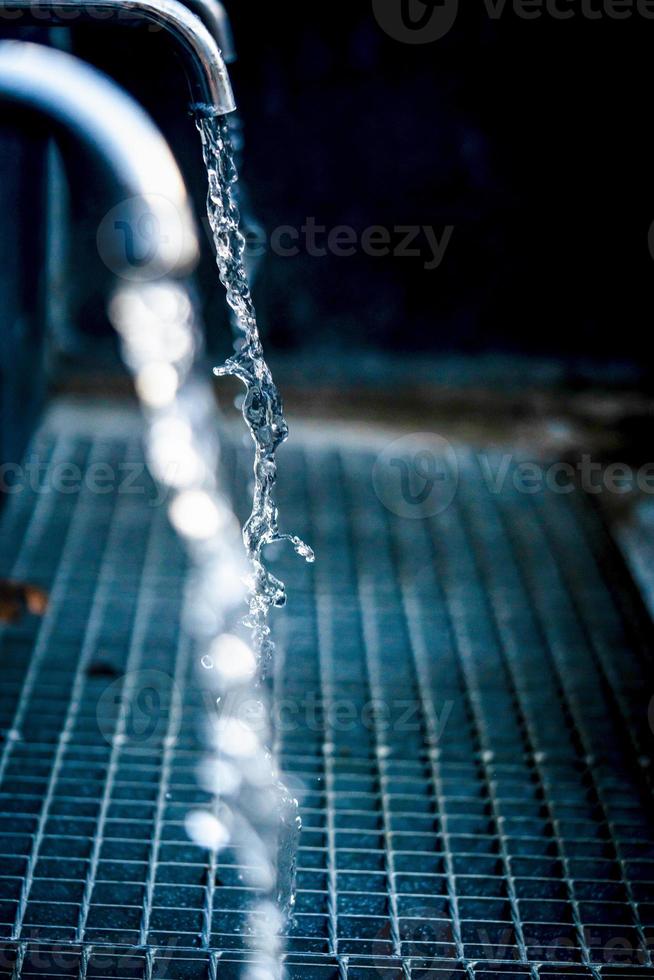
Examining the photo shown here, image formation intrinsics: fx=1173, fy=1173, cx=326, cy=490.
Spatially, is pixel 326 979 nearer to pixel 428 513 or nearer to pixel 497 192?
pixel 428 513

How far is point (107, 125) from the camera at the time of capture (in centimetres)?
130

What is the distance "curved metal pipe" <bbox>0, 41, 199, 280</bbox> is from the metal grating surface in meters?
0.66

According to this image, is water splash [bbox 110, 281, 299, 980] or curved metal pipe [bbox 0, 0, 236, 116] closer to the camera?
curved metal pipe [bbox 0, 0, 236, 116]

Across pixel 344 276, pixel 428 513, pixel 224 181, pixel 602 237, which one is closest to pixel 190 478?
pixel 428 513

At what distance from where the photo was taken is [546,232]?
2.61 meters
